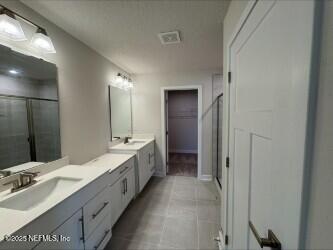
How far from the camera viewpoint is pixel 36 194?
1261 mm

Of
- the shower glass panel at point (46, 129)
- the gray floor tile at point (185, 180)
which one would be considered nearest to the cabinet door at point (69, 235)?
the shower glass panel at point (46, 129)

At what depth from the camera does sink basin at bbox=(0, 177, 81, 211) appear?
109cm

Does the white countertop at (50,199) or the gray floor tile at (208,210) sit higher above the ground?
the white countertop at (50,199)

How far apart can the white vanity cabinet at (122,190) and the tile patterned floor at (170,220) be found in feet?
0.68

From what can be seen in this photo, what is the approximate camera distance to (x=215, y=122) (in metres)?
3.26

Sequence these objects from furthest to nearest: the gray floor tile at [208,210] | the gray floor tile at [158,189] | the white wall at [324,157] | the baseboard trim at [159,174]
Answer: the baseboard trim at [159,174] → the gray floor tile at [158,189] → the gray floor tile at [208,210] → the white wall at [324,157]

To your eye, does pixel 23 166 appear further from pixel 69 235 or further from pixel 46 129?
pixel 69 235

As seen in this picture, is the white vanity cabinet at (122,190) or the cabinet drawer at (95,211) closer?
the cabinet drawer at (95,211)

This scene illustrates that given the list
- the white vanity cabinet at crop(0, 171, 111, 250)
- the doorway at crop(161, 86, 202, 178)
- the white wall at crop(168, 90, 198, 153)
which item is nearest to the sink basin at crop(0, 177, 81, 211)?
the white vanity cabinet at crop(0, 171, 111, 250)

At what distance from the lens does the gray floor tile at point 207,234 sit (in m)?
1.74

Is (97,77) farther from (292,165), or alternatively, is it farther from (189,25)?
(292,165)

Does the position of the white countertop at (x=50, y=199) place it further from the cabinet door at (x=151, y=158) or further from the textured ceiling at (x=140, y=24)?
the textured ceiling at (x=140, y=24)

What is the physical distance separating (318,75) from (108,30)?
192 cm

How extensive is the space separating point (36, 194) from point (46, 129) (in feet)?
1.94
